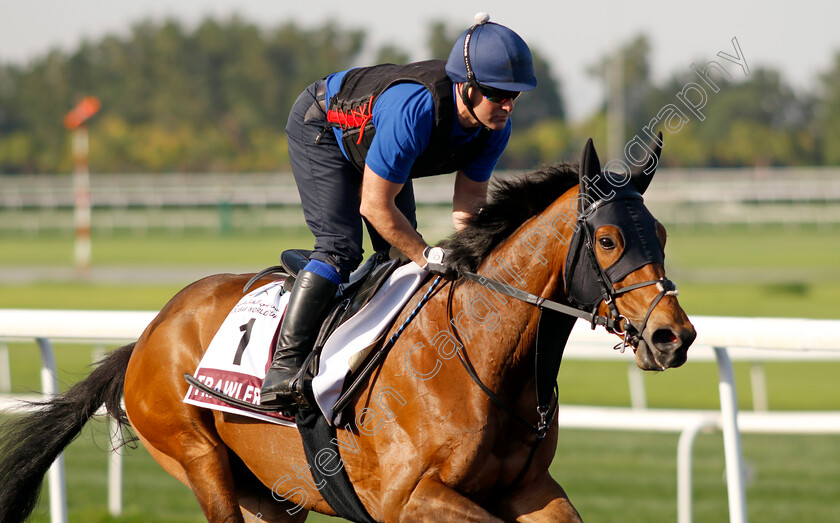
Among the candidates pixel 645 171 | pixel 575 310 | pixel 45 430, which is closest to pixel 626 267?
pixel 575 310

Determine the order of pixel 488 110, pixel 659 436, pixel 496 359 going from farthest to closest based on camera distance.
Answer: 1. pixel 659 436
2. pixel 488 110
3. pixel 496 359

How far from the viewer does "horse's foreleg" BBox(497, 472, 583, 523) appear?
9.36 feet

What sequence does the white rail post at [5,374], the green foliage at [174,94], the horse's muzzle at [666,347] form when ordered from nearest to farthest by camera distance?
the horse's muzzle at [666,347]
the white rail post at [5,374]
the green foliage at [174,94]

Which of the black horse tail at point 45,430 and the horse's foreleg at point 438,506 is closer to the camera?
the horse's foreleg at point 438,506

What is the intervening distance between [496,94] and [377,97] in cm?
38

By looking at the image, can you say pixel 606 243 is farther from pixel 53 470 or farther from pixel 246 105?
pixel 246 105

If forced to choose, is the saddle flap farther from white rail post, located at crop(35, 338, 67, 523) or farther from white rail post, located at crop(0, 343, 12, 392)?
white rail post, located at crop(0, 343, 12, 392)

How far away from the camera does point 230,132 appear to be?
58.2m

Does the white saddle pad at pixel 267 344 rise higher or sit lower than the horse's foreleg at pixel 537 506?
higher

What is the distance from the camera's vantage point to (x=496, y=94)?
2.91 meters

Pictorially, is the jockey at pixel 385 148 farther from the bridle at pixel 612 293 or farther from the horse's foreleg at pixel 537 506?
the horse's foreleg at pixel 537 506

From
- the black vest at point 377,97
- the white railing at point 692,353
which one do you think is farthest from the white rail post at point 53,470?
the black vest at point 377,97

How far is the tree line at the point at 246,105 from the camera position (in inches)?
1997

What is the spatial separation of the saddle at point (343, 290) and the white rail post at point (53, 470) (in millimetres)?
1120
